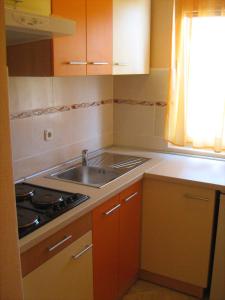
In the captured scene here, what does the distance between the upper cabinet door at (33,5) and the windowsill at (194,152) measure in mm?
1522

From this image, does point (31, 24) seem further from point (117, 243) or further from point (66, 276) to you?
point (117, 243)

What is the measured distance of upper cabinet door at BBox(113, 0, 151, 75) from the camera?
225 cm

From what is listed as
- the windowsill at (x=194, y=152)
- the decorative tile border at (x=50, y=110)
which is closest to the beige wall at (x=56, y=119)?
the decorative tile border at (x=50, y=110)

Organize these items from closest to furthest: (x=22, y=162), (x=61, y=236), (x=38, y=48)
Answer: (x=61, y=236) → (x=38, y=48) → (x=22, y=162)

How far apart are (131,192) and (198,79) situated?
98 cm

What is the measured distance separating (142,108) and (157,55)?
1.42ft

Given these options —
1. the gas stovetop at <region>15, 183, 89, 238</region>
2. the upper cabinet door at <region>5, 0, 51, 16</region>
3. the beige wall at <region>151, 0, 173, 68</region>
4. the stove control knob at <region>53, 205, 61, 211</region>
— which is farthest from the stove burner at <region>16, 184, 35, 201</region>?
the beige wall at <region>151, 0, 173, 68</region>

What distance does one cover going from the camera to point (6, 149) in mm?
926

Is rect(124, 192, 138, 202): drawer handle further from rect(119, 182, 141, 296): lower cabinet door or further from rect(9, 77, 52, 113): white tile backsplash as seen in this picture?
rect(9, 77, 52, 113): white tile backsplash

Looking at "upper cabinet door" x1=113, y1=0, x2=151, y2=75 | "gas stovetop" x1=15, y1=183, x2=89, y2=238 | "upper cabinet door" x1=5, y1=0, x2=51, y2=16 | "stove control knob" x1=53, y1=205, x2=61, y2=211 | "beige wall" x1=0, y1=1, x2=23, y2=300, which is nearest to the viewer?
"beige wall" x1=0, y1=1, x2=23, y2=300

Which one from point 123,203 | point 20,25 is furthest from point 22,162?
point 20,25

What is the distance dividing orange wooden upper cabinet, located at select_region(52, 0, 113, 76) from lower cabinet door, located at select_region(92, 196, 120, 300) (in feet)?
2.52

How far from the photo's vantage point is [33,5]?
1543 mm

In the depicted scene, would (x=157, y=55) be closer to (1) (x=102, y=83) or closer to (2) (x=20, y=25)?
(1) (x=102, y=83)
